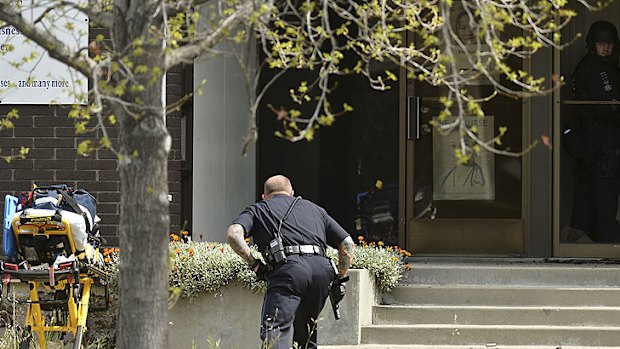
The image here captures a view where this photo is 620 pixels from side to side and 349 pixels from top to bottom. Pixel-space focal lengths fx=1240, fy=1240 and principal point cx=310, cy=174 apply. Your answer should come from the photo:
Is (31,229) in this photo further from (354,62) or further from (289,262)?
(354,62)

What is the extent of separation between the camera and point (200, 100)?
1152 cm

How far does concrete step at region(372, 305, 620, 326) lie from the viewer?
414 inches

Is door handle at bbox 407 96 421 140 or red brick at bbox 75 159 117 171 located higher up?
door handle at bbox 407 96 421 140

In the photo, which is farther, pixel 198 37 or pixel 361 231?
pixel 361 231

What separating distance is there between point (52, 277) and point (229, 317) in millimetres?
1848

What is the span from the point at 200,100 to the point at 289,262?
343cm

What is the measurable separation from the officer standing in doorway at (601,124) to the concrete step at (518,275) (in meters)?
0.85

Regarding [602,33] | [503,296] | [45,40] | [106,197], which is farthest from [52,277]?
[602,33]

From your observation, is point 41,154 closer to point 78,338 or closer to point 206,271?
point 206,271

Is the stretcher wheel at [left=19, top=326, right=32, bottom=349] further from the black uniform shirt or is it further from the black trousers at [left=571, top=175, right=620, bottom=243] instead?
the black trousers at [left=571, top=175, right=620, bottom=243]

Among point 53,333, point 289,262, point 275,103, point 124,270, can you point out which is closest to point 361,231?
point 275,103

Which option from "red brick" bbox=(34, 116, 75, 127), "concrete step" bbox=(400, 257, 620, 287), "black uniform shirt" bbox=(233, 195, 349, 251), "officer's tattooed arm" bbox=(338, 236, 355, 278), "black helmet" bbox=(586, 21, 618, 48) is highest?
"black helmet" bbox=(586, 21, 618, 48)

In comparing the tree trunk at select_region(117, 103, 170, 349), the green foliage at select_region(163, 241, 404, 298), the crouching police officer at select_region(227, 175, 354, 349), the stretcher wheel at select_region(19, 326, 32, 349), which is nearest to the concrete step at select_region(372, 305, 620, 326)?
the green foliage at select_region(163, 241, 404, 298)

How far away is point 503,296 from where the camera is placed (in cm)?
1082
